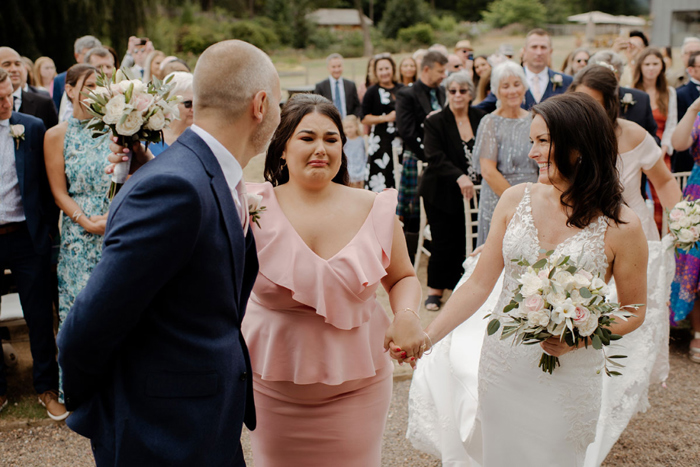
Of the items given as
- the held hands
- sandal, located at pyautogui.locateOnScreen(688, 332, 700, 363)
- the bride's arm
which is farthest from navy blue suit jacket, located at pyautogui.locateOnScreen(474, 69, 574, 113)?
the bride's arm

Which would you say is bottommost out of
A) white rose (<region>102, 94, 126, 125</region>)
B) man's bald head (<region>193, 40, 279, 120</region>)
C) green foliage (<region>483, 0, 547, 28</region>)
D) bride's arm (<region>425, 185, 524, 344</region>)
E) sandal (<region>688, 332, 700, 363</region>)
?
sandal (<region>688, 332, 700, 363</region>)

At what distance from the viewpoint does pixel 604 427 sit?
3512 millimetres

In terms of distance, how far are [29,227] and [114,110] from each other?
2500mm

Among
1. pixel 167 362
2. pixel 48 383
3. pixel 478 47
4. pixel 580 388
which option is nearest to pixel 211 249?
pixel 167 362

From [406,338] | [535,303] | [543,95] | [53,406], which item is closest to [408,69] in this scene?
[543,95]

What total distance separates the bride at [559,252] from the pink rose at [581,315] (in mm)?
202

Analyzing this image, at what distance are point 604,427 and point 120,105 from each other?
2.97m

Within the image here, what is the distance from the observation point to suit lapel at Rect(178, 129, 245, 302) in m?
1.78

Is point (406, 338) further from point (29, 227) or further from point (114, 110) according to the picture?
point (29, 227)

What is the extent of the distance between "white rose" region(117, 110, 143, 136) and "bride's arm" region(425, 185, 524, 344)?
1.43 meters

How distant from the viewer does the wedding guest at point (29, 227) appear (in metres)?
4.31

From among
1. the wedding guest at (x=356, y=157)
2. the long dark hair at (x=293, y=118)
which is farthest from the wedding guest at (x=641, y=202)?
the wedding guest at (x=356, y=157)

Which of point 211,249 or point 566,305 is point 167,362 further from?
point 566,305

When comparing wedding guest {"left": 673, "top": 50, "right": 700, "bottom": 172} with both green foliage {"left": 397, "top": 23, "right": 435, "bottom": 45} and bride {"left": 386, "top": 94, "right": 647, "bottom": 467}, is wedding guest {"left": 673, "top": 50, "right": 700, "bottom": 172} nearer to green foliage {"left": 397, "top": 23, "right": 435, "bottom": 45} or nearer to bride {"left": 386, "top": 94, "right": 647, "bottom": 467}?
bride {"left": 386, "top": 94, "right": 647, "bottom": 467}
